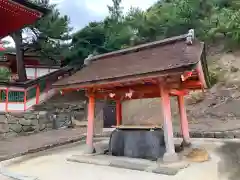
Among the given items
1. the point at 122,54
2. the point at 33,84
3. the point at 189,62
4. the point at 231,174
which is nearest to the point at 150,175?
the point at 231,174

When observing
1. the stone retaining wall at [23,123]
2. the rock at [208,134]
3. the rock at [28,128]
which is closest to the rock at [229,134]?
the rock at [208,134]

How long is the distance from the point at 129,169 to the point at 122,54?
14.4 ft

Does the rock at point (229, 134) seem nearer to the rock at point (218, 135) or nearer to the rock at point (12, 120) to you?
the rock at point (218, 135)

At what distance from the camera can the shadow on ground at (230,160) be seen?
5590mm

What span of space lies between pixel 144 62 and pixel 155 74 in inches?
52.8

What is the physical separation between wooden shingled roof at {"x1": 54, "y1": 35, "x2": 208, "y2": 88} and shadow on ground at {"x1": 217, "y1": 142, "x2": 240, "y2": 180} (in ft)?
8.57

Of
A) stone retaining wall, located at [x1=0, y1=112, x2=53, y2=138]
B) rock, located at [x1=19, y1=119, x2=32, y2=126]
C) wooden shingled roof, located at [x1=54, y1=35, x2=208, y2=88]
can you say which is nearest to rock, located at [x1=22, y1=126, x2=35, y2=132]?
stone retaining wall, located at [x1=0, y1=112, x2=53, y2=138]

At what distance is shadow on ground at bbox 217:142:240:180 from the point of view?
5.59 m

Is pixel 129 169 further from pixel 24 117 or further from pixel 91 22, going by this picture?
pixel 91 22

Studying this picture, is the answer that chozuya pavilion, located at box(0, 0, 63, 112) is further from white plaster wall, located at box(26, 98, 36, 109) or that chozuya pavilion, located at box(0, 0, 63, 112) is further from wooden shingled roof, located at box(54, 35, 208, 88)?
wooden shingled roof, located at box(54, 35, 208, 88)

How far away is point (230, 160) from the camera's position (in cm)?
664

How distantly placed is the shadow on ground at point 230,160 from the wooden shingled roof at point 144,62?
8.57ft

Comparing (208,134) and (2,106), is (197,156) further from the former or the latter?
(2,106)

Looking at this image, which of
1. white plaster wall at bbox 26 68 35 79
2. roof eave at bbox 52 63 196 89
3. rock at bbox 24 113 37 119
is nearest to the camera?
roof eave at bbox 52 63 196 89
